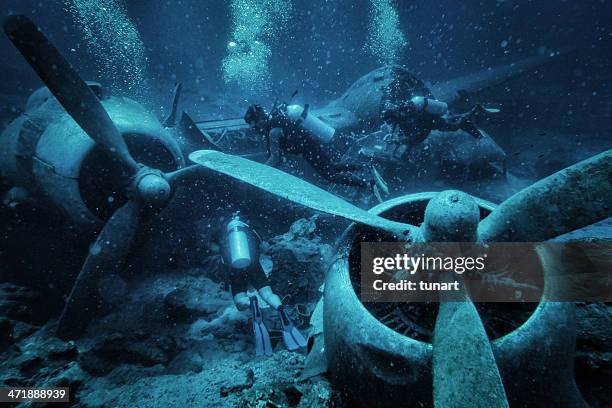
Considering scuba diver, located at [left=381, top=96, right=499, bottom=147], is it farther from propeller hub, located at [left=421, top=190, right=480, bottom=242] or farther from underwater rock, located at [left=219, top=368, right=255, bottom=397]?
underwater rock, located at [left=219, top=368, right=255, bottom=397]

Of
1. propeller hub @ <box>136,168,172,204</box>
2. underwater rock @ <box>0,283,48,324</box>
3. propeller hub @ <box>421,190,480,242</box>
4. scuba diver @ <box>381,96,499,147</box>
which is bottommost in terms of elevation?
underwater rock @ <box>0,283,48,324</box>

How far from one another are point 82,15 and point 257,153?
28060mm

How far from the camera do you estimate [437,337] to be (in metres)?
1.35

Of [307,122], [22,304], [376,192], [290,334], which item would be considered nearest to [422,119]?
[376,192]

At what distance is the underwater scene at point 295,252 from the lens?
152cm

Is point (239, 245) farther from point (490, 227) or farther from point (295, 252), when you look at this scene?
point (490, 227)

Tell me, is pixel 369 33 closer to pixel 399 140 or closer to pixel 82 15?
pixel 82 15

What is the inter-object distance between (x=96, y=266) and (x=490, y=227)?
16.1 feet

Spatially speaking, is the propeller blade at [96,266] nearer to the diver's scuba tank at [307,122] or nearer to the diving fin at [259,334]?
the diving fin at [259,334]

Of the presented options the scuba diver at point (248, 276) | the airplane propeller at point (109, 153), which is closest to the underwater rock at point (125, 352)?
the airplane propeller at point (109, 153)

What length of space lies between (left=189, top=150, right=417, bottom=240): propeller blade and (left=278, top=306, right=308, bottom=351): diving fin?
8.01 feet

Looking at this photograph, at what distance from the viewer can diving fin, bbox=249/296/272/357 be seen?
3.61m

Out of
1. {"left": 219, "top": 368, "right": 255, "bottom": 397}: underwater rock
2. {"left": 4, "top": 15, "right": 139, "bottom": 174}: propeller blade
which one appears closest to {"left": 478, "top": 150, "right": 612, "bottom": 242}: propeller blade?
{"left": 219, "top": 368, "right": 255, "bottom": 397}: underwater rock

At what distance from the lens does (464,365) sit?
1.19 metres
